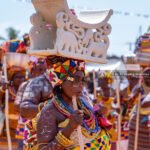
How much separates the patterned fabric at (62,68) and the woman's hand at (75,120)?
0.31 m

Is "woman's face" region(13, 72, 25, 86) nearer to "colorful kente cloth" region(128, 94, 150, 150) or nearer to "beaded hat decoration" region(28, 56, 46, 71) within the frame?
"beaded hat decoration" region(28, 56, 46, 71)

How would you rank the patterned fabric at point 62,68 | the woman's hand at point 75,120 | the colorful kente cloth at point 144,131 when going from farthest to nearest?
the colorful kente cloth at point 144,131 → the patterned fabric at point 62,68 → the woman's hand at point 75,120

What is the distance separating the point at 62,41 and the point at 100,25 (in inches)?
15.6

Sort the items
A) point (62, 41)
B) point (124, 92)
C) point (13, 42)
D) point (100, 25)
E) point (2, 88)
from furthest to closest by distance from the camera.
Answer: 1. point (124, 92)
2. point (13, 42)
3. point (2, 88)
4. point (100, 25)
5. point (62, 41)

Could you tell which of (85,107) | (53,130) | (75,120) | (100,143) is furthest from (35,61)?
(75,120)

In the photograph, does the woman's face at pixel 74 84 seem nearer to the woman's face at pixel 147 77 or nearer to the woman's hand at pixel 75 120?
the woman's hand at pixel 75 120

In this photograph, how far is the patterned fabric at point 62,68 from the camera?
3.95 meters

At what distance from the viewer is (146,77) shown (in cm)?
720

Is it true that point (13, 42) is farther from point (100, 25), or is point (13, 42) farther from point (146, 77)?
point (100, 25)

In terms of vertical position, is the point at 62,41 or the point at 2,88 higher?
the point at 62,41

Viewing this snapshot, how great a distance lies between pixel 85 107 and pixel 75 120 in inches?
18.9

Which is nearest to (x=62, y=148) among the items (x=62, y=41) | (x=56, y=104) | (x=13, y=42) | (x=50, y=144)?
(x=50, y=144)

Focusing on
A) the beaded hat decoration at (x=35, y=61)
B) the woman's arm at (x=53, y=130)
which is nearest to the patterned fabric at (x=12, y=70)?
the beaded hat decoration at (x=35, y=61)

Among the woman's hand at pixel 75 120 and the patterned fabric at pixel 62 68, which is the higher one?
the patterned fabric at pixel 62 68
